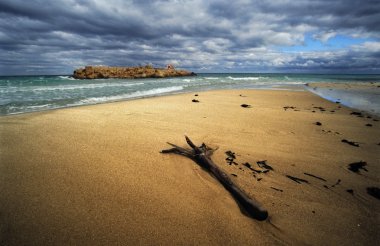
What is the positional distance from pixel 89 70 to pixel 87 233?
67.1m

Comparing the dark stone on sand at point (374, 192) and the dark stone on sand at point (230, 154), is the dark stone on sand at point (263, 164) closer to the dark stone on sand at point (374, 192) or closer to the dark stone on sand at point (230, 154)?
the dark stone on sand at point (230, 154)

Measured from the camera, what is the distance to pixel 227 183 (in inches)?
101

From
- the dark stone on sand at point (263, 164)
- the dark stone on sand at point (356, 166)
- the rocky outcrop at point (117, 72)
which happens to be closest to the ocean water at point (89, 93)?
the dark stone on sand at point (356, 166)

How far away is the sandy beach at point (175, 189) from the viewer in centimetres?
192

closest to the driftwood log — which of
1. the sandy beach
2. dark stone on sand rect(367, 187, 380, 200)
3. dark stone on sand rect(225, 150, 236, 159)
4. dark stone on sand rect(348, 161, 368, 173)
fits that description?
the sandy beach

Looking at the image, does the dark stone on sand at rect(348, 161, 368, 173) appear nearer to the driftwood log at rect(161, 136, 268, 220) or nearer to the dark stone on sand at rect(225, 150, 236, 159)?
the dark stone on sand at rect(225, 150, 236, 159)

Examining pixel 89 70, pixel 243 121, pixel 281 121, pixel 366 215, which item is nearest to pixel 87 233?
pixel 366 215

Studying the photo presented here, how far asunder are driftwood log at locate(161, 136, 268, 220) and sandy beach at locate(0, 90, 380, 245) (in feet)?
0.25

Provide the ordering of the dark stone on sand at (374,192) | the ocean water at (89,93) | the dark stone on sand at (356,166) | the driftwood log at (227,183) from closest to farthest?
the driftwood log at (227,183), the dark stone on sand at (374,192), the dark stone on sand at (356,166), the ocean water at (89,93)

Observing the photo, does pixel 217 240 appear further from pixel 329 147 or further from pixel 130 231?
pixel 329 147

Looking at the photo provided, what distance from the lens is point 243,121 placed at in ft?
19.9

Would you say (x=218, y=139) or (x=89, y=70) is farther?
(x=89, y=70)

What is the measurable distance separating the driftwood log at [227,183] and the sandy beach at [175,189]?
77 mm

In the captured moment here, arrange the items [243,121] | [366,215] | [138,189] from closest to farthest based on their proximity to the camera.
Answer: [366,215]
[138,189]
[243,121]
